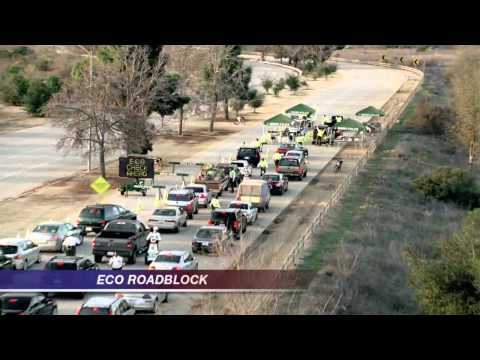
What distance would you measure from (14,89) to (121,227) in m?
39.3

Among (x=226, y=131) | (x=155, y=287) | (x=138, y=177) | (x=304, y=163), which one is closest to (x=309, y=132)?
(x=226, y=131)

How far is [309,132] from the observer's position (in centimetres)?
5206

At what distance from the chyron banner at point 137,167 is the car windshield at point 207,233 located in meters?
8.13

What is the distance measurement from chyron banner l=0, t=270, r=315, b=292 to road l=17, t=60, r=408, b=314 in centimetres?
50

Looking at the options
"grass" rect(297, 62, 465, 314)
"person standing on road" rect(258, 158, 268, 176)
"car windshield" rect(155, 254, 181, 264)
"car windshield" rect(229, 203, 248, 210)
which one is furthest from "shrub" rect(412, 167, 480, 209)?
"car windshield" rect(155, 254, 181, 264)

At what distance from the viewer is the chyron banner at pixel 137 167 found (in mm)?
33866

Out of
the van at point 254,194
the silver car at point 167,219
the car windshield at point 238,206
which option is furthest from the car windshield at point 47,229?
the van at point 254,194

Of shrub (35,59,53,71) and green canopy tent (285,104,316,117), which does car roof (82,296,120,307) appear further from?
shrub (35,59,53,71)

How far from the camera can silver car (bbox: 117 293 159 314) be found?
66.5 feet

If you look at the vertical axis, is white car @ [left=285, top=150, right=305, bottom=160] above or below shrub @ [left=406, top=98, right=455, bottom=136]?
above

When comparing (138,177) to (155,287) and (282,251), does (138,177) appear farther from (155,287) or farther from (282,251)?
(155,287)

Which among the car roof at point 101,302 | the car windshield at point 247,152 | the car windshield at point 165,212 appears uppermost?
the car roof at point 101,302

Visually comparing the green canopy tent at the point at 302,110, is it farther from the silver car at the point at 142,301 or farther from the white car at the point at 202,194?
the silver car at the point at 142,301
